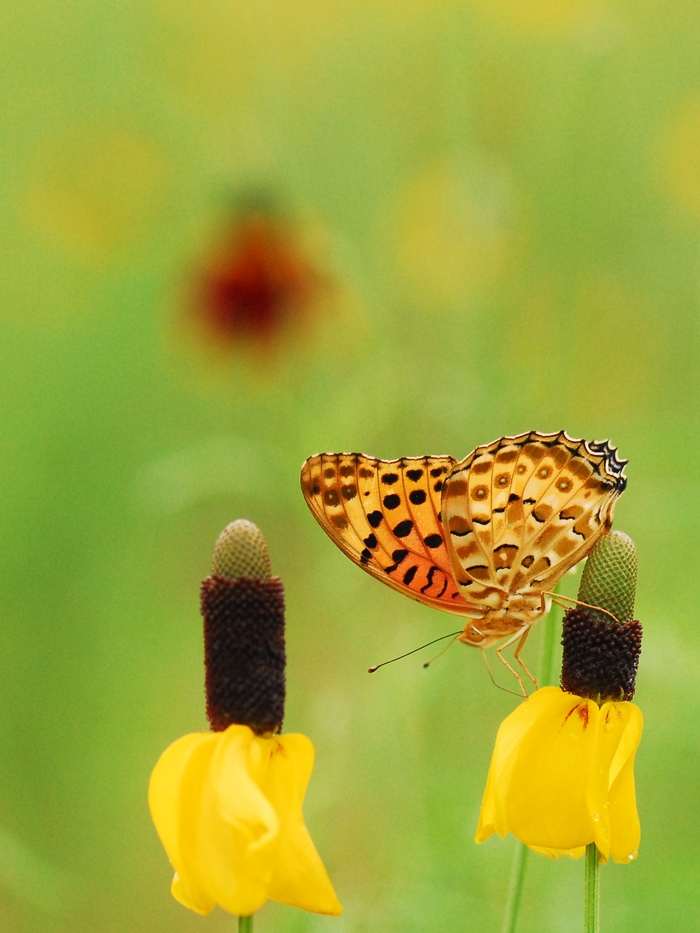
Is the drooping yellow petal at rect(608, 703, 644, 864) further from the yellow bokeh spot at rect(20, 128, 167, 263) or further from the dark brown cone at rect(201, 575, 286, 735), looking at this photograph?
the yellow bokeh spot at rect(20, 128, 167, 263)

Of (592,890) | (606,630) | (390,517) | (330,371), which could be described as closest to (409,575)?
(390,517)

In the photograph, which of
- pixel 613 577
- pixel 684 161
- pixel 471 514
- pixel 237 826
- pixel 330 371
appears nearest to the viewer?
pixel 237 826

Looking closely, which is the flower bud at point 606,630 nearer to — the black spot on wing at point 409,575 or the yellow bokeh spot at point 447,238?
the black spot on wing at point 409,575

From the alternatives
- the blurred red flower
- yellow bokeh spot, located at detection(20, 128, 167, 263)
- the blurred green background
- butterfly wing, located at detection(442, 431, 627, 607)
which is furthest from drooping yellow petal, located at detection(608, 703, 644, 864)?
yellow bokeh spot, located at detection(20, 128, 167, 263)

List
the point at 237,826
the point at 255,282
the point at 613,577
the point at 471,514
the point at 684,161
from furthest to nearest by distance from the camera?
the point at 684,161, the point at 255,282, the point at 471,514, the point at 613,577, the point at 237,826

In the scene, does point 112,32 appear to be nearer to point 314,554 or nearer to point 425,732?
point 314,554

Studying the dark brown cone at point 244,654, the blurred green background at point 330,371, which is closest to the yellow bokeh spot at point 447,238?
the blurred green background at point 330,371

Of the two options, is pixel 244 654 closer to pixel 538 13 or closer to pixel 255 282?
pixel 255 282
